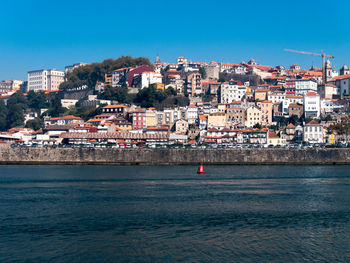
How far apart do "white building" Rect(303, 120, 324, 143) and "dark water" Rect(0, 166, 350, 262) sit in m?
49.1

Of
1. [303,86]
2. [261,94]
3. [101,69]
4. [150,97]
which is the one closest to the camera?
[150,97]

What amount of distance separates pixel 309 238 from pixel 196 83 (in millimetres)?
102724

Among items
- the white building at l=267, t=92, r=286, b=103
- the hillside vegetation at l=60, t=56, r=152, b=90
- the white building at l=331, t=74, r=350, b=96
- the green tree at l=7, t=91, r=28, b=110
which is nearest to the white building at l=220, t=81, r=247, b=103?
the white building at l=267, t=92, r=286, b=103

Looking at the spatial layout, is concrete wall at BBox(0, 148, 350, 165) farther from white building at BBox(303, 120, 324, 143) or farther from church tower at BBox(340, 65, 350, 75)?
church tower at BBox(340, 65, 350, 75)

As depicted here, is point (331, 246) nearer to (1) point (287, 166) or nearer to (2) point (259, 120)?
(1) point (287, 166)

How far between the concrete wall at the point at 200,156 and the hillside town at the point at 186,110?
605 inches

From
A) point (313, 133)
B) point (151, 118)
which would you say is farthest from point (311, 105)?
point (151, 118)

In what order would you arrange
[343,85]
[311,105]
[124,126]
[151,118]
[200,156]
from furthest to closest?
[343,85], [311,105], [151,118], [124,126], [200,156]

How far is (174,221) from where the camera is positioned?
21.8 metres

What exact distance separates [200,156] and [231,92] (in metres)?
60.6

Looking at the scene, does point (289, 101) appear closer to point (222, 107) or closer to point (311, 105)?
point (311, 105)

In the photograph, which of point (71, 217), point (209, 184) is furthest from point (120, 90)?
point (71, 217)

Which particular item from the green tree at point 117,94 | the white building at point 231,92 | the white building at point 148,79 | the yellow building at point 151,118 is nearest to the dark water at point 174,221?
the yellow building at point 151,118

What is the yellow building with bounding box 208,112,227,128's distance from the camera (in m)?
96.5
